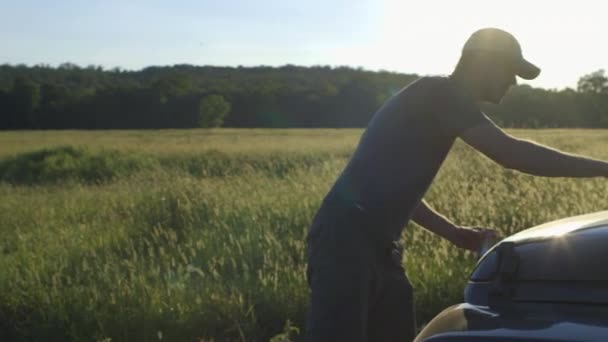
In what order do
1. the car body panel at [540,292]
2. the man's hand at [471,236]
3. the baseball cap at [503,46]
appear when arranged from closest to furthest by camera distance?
the car body panel at [540,292]
the baseball cap at [503,46]
the man's hand at [471,236]

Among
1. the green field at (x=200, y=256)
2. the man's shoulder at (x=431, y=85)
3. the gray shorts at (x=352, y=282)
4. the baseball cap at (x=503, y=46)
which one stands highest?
the baseball cap at (x=503, y=46)

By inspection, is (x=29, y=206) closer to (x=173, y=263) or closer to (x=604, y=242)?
(x=173, y=263)

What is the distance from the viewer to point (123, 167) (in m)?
22.0

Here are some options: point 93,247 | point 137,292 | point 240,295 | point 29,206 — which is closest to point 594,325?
point 240,295

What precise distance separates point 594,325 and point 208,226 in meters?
5.64

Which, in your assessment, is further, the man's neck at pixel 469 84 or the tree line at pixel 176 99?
the tree line at pixel 176 99

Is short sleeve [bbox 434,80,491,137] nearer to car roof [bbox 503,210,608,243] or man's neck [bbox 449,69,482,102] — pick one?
man's neck [bbox 449,69,482,102]

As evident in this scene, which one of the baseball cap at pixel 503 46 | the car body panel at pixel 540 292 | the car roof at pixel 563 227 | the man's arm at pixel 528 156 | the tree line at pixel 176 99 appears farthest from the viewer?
the tree line at pixel 176 99

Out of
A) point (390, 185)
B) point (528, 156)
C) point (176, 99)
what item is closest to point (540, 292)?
point (528, 156)

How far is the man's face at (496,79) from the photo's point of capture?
2.49 meters

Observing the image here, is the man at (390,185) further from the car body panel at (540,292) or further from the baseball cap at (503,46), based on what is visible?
the car body panel at (540,292)

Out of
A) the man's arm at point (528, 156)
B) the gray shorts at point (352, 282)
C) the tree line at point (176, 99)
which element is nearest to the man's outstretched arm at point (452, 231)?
the gray shorts at point (352, 282)

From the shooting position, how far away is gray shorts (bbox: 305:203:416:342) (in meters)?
2.54

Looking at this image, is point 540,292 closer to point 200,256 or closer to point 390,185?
point 390,185
